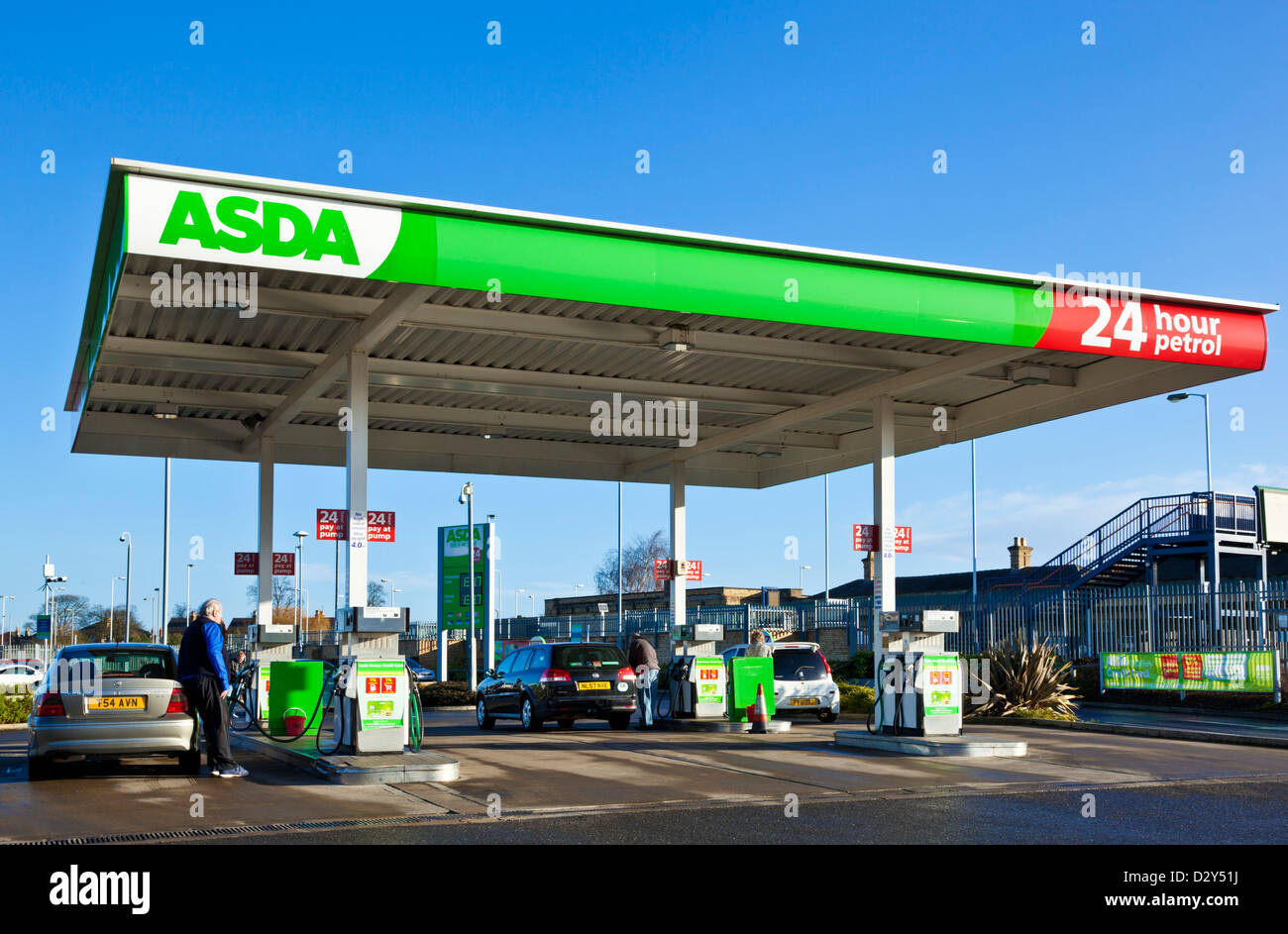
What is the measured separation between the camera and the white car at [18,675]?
135 ft

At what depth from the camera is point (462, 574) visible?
35.4m

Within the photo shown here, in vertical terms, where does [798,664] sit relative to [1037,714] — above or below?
above

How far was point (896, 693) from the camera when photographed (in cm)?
1622

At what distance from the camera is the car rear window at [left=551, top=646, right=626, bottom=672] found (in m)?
20.4

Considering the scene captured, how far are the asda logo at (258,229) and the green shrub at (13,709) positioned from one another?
15.9m

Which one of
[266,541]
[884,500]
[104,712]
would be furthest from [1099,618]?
[104,712]

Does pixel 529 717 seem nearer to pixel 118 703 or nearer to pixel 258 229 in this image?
pixel 118 703

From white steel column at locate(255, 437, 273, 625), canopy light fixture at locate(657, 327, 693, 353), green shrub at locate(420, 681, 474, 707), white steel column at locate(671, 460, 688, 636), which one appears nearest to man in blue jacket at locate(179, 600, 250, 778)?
canopy light fixture at locate(657, 327, 693, 353)

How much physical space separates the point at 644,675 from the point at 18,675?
31.6m

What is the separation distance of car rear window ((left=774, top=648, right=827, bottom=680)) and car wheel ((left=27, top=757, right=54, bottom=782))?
12.2 meters

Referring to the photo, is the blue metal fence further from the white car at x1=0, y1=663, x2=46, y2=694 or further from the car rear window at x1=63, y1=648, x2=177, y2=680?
the white car at x1=0, y1=663, x2=46, y2=694
